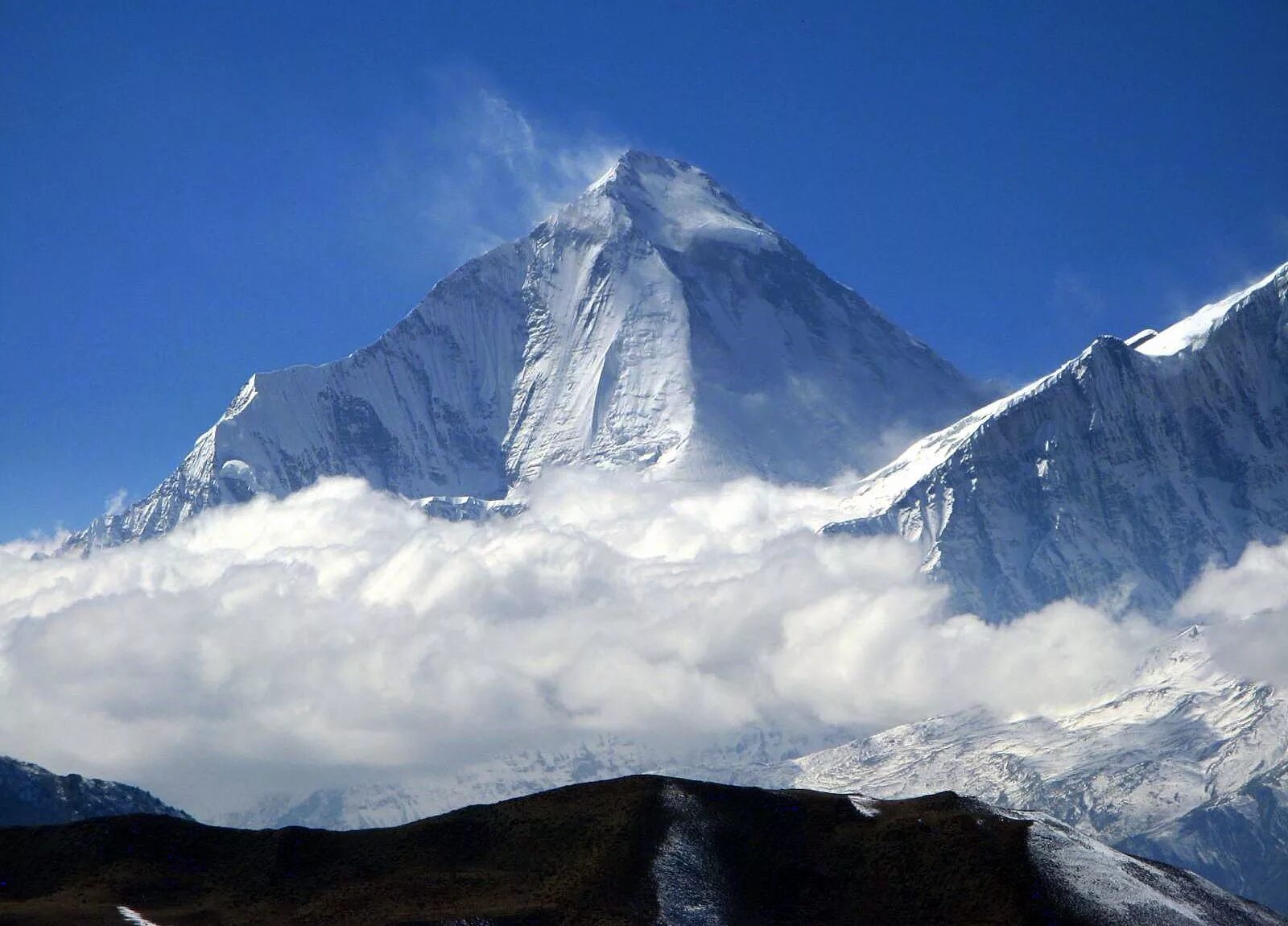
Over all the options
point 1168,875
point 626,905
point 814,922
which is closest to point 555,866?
point 626,905

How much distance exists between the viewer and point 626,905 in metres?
138

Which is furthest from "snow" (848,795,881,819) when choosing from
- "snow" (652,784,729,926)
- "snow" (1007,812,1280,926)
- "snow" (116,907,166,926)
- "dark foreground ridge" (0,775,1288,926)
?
"snow" (116,907,166,926)

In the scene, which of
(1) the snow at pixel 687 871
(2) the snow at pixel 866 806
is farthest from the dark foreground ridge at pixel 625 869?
(2) the snow at pixel 866 806

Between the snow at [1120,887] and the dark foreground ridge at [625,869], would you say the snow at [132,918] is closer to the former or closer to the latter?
the dark foreground ridge at [625,869]

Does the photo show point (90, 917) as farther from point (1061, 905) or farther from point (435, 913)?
point (1061, 905)

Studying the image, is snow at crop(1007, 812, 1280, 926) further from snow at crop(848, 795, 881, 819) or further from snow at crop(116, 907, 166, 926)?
snow at crop(116, 907, 166, 926)

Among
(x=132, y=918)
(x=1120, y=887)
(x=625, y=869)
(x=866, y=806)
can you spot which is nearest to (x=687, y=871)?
(x=625, y=869)

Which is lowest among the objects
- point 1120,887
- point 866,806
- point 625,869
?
point 1120,887

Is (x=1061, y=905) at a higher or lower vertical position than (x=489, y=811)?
lower

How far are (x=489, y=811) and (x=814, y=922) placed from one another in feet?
102

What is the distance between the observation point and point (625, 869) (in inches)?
5605

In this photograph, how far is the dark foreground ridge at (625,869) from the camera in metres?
137

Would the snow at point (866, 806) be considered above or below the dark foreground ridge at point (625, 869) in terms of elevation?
above

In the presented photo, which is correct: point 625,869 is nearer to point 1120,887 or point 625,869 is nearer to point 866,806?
point 866,806
